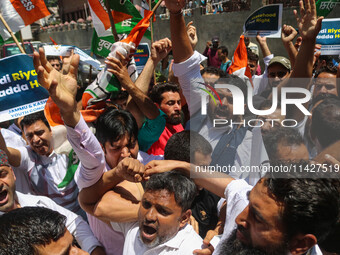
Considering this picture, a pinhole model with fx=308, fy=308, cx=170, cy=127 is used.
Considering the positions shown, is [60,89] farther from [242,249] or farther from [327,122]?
[327,122]

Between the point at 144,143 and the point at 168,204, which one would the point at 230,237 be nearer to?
the point at 168,204

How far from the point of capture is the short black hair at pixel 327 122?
2174 mm

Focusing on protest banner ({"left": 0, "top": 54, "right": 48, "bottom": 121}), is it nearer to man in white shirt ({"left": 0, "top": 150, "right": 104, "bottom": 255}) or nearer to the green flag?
man in white shirt ({"left": 0, "top": 150, "right": 104, "bottom": 255})

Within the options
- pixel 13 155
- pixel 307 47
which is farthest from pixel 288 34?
pixel 13 155

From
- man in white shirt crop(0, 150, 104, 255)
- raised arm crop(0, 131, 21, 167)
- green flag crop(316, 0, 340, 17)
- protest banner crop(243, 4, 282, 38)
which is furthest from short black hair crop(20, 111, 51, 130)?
green flag crop(316, 0, 340, 17)

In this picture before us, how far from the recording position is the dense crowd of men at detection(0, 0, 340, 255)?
1.30 meters

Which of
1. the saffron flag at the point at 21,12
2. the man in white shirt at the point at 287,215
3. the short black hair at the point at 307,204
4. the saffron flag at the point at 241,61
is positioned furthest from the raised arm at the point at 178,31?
the saffron flag at the point at 21,12

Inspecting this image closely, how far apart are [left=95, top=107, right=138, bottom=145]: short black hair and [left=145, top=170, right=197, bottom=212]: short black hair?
476mm

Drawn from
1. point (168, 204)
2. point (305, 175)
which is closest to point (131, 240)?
point (168, 204)

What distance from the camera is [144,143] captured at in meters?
2.60

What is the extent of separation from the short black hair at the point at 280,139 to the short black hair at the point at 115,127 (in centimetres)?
92

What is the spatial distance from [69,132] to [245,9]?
11.0 meters

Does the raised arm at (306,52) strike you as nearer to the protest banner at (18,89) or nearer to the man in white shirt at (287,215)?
the man in white shirt at (287,215)

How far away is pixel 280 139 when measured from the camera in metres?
2.05
